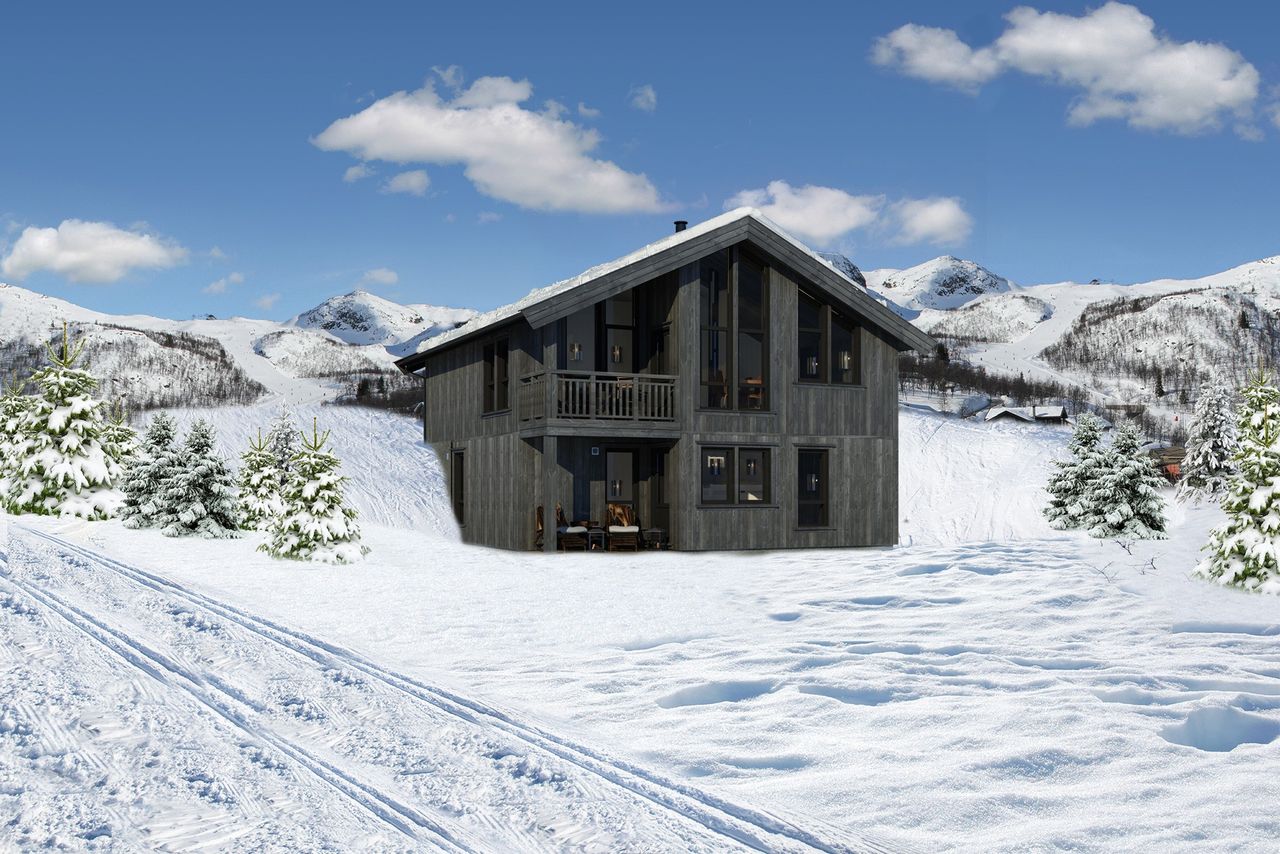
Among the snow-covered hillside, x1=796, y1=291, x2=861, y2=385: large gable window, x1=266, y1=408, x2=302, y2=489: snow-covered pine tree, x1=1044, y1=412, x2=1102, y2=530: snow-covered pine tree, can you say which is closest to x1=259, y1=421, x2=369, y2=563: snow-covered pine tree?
x1=796, y1=291, x2=861, y2=385: large gable window

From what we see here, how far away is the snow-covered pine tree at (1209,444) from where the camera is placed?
1459 inches

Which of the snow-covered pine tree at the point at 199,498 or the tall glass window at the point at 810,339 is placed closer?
the snow-covered pine tree at the point at 199,498

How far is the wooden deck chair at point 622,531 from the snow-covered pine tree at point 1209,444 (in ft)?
81.0

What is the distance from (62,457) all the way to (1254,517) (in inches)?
887

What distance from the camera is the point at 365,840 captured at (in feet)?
16.9

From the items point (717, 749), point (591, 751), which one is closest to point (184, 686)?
point (591, 751)

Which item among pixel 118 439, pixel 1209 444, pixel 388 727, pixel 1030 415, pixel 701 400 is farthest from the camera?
pixel 1030 415

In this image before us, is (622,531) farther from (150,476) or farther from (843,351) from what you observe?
(150,476)

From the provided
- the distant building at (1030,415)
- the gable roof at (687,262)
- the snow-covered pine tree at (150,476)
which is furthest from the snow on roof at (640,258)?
the distant building at (1030,415)

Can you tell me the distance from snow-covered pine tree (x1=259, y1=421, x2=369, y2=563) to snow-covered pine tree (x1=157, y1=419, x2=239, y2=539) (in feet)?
12.7

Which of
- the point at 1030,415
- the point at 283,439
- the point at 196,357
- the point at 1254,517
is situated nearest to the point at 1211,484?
the point at 1030,415

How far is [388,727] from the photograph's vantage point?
23.5 ft

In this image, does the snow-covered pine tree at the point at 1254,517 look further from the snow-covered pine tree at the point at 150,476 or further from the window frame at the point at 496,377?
the snow-covered pine tree at the point at 150,476

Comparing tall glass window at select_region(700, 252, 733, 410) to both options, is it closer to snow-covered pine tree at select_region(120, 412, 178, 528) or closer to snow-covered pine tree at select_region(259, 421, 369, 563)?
snow-covered pine tree at select_region(259, 421, 369, 563)
